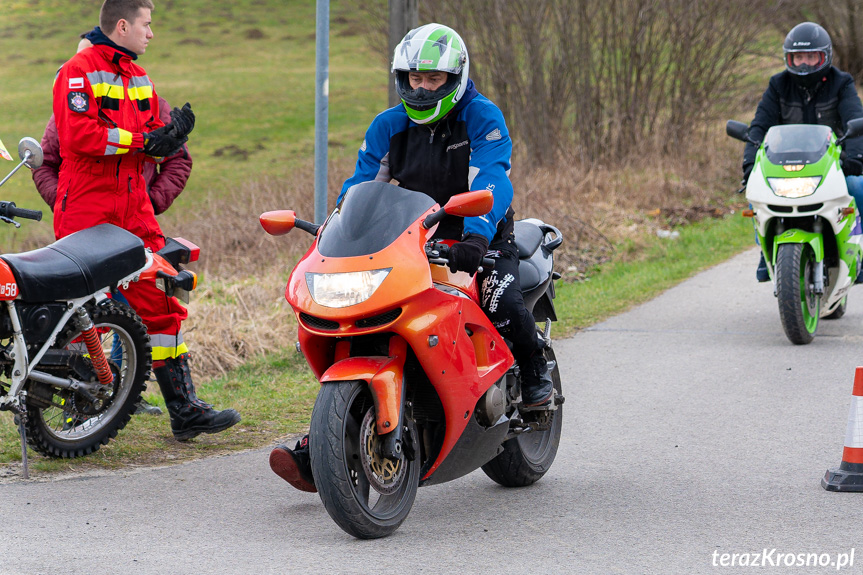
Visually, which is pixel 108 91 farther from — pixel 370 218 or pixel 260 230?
pixel 260 230

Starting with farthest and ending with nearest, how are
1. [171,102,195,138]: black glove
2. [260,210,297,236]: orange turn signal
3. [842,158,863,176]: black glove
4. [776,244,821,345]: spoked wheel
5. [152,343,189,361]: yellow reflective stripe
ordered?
[842,158,863,176]: black glove, [776,244,821,345]: spoked wheel, [152,343,189,361]: yellow reflective stripe, [171,102,195,138]: black glove, [260,210,297,236]: orange turn signal

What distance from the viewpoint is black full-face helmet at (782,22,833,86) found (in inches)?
349

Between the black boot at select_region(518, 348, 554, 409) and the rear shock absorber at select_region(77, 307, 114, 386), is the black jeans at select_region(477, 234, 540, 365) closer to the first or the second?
the black boot at select_region(518, 348, 554, 409)

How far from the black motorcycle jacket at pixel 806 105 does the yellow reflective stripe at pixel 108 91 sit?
16.4 feet

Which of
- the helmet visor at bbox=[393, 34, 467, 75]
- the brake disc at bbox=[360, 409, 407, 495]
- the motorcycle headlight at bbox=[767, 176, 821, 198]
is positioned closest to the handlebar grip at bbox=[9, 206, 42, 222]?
the helmet visor at bbox=[393, 34, 467, 75]

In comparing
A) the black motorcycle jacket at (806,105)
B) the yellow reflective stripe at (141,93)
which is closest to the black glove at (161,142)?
the yellow reflective stripe at (141,93)

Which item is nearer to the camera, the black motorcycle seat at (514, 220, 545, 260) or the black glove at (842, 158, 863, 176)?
the black motorcycle seat at (514, 220, 545, 260)

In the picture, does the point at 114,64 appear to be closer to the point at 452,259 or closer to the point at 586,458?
the point at 452,259

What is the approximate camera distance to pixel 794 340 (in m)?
8.52

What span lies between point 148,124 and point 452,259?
2525 millimetres

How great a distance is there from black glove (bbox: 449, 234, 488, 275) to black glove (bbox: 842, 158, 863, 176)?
516 centimetres

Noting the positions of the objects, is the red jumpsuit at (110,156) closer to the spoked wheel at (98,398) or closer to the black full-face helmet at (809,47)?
the spoked wheel at (98,398)

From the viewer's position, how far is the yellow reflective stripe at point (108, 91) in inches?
238

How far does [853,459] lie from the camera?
16.9 feet
